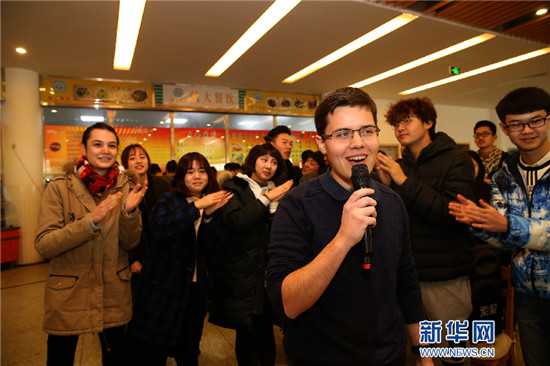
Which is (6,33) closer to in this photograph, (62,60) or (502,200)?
(62,60)

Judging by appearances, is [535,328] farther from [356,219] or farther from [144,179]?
[144,179]

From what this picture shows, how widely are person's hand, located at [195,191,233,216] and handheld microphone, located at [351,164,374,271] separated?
51.0 inches

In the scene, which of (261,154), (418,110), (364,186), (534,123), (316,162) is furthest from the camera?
(316,162)

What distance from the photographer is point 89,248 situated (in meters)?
1.91

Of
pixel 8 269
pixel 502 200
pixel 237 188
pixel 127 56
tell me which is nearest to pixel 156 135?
pixel 127 56

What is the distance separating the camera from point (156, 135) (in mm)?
7168

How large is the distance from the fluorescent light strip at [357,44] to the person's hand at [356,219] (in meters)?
4.56

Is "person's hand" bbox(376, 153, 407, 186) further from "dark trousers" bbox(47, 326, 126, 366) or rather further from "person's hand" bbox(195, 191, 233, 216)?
"dark trousers" bbox(47, 326, 126, 366)

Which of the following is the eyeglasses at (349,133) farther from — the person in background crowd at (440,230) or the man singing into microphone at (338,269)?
the person in background crowd at (440,230)

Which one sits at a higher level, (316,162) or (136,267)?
(316,162)

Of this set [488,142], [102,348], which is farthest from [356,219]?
[488,142]

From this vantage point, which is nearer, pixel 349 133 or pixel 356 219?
pixel 356 219

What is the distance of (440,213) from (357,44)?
4.56 metres

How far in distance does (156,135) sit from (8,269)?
3706mm
